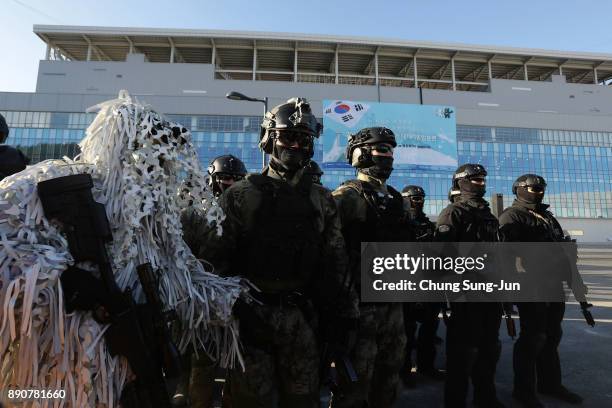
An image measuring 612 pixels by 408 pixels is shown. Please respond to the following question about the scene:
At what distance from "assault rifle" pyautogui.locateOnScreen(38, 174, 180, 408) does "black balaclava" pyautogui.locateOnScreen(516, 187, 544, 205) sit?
13.1 feet

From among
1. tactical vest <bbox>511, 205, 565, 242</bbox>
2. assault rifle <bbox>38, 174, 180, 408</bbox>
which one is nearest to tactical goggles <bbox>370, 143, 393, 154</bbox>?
tactical vest <bbox>511, 205, 565, 242</bbox>

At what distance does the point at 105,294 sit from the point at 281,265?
3.21 feet

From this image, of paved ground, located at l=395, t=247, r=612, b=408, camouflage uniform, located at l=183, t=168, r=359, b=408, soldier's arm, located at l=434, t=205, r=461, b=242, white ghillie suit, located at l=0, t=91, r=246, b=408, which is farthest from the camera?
paved ground, located at l=395, t=247, r=612, b=408

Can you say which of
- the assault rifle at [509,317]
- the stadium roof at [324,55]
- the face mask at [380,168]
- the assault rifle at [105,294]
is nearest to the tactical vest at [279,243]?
the assault rifle at [105,294]

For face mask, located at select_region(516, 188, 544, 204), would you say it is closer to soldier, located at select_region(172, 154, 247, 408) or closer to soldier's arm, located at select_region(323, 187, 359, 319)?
soldier's arm, located at select_region(323, 187, 359, 319)

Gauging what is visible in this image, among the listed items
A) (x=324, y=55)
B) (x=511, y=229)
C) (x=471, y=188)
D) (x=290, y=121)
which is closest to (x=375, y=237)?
(x=290, y=121)

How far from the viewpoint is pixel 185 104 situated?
37688mm

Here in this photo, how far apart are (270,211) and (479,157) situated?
145ft

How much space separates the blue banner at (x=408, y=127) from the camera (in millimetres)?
31547

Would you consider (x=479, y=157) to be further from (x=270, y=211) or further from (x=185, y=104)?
(x=270, y=211)

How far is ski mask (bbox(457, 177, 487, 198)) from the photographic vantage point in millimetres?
3717

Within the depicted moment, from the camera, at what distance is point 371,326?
260 centimetres

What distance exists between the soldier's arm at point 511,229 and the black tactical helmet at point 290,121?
259 cm

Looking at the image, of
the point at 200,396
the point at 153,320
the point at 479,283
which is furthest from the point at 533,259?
the point at 153,320
